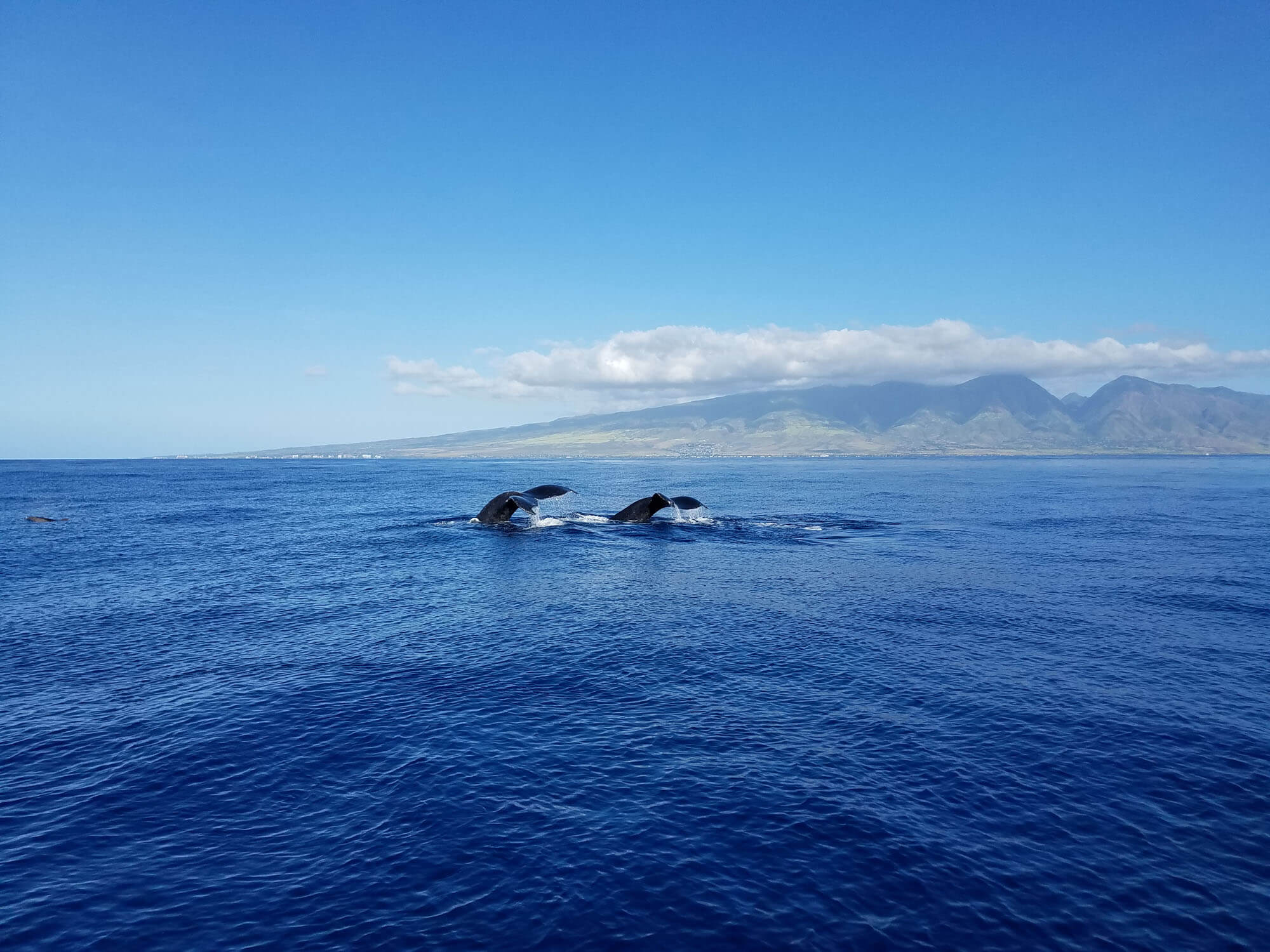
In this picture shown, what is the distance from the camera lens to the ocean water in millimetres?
12719

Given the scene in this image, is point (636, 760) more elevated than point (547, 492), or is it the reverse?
point (547, 492)

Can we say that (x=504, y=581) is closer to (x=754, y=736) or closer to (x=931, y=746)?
(x=754, y=736)

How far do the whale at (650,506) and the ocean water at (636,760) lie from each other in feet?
77.9

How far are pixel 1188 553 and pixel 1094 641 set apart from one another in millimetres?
31795

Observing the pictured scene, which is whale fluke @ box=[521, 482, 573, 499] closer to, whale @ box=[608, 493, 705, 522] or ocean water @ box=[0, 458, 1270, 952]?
whale @ box=[608, 493, 705, 522]

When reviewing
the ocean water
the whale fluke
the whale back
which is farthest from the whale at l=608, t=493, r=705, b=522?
the ocean water

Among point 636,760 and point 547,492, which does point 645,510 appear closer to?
point 547,492

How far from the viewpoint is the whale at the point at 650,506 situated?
225 ft

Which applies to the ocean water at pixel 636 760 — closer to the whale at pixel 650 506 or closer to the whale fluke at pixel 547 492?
the whale at pixel 650 506

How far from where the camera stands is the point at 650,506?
70562 millimetres

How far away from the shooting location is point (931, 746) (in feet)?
63.3

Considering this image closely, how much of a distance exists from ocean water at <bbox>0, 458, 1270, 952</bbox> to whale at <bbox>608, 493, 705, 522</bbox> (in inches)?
935

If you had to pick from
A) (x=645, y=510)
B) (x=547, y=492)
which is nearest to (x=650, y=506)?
(x=645, y=510)

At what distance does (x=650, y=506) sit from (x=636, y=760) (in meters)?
52.2
